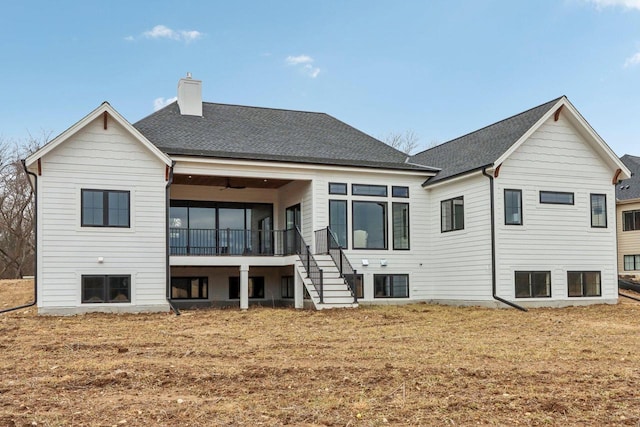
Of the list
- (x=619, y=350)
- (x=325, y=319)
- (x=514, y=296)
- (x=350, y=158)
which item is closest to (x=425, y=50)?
(x=350, y=158)

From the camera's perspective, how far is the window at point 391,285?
2058cm

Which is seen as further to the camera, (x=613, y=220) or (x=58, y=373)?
(x=613, y=220)

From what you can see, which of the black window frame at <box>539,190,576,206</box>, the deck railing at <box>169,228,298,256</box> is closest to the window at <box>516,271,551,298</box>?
the black window frame at <box>539,190,576,206</box>

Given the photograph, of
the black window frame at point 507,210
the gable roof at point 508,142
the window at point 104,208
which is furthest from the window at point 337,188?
the window at point 104,208

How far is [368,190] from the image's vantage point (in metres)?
20.8

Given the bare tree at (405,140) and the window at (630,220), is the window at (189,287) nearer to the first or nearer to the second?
the window at (630,220)

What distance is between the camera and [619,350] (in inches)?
429

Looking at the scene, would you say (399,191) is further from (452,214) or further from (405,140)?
(405,140)

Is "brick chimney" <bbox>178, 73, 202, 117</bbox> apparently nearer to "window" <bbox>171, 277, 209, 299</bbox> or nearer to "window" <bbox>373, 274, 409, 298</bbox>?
"window" <bbox>171, 277, 209, 299</bbox>

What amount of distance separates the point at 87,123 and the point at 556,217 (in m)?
13.5

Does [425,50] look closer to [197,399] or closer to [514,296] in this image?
[514,296]

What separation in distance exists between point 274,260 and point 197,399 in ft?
42.5

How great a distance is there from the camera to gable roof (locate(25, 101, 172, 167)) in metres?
16.7

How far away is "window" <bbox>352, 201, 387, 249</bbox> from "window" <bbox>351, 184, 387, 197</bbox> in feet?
0.95
